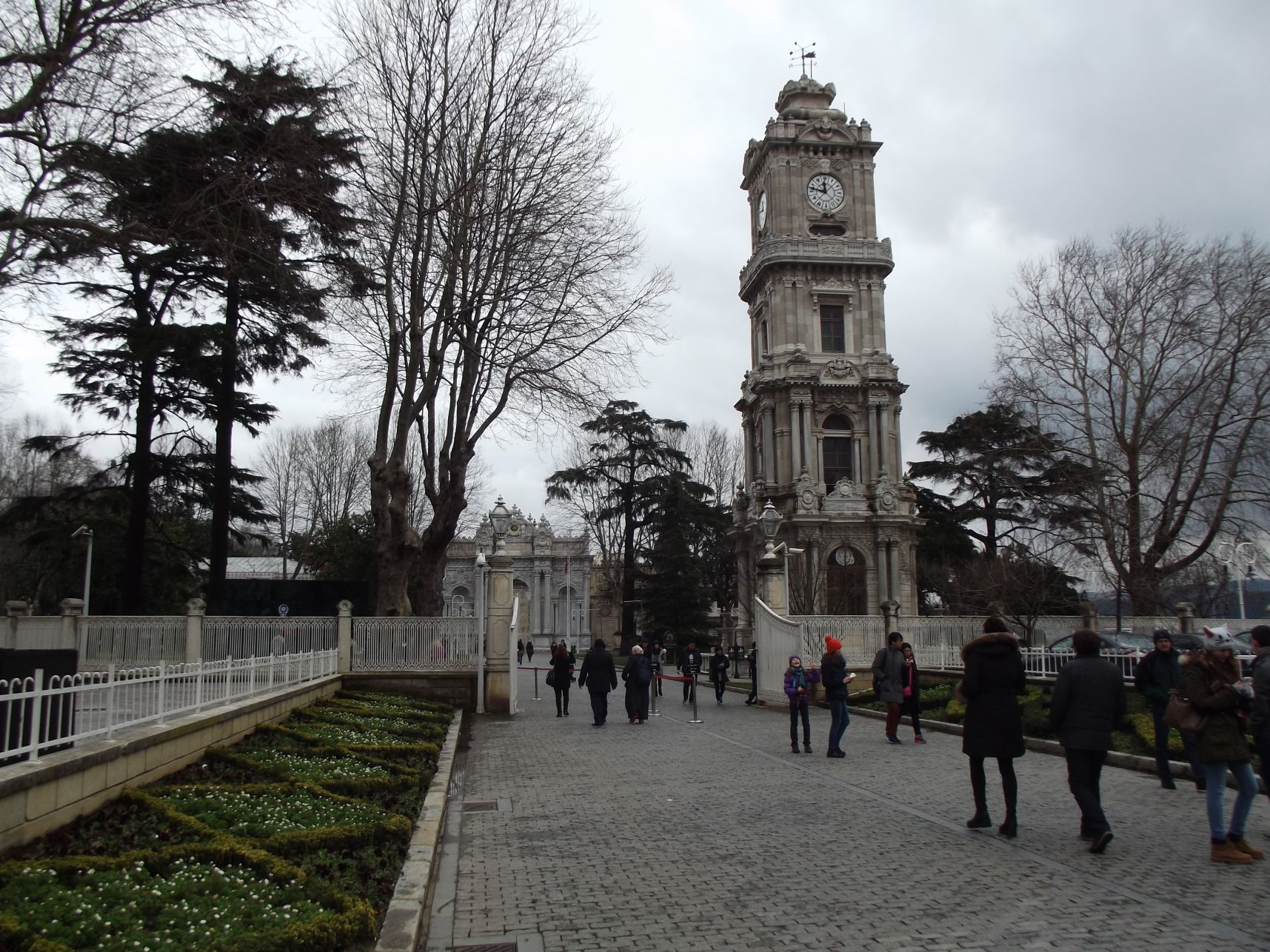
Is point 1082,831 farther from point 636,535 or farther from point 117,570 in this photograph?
point 636,535

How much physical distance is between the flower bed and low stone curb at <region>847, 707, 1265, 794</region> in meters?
5.81

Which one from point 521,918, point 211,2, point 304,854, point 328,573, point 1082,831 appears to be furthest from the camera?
point 328,573

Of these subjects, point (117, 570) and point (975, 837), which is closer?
point (975, 837)

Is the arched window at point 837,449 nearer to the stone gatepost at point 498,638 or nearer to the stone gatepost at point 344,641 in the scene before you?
the stone gatepost at point 498,638

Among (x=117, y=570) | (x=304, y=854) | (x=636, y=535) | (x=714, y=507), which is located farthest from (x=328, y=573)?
(x=304, y=854)

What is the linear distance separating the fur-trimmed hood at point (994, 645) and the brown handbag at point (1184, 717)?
3.96 ft

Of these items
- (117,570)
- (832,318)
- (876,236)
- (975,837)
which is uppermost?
(876,236)

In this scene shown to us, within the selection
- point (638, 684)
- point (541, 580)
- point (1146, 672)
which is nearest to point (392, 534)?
point (638, 684)

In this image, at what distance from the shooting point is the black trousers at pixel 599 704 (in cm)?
1897

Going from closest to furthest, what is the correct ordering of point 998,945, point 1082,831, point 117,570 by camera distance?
point 998,945 < point 1082,831 < point 117,570

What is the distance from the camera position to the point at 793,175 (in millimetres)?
53938

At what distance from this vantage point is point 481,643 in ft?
71.8

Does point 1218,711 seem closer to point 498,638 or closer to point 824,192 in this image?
point 498,638

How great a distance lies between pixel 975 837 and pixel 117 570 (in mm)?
33578
